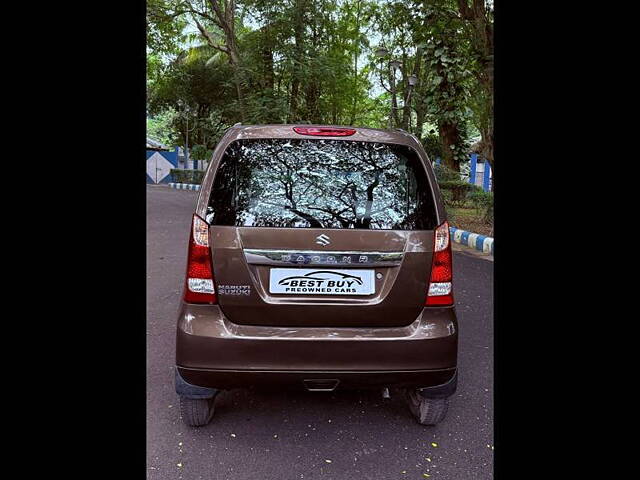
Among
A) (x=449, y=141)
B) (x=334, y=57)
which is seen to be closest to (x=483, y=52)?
(x=334, y=57)

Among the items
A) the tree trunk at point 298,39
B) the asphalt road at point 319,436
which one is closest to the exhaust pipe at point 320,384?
the asphalt road at point 319,436

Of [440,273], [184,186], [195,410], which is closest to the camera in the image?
[440,273]

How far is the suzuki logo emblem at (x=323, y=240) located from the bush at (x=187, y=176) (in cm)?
2536

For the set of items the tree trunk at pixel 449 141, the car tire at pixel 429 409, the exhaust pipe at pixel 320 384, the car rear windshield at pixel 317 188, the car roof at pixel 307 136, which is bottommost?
the car tire at pixel 429 409

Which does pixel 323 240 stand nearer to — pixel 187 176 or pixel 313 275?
pixel 313 275

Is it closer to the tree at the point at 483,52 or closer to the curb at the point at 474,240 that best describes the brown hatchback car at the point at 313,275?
the curb at the point at 474,240

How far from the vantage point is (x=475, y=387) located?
11.2 feet

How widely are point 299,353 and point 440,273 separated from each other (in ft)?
2.53

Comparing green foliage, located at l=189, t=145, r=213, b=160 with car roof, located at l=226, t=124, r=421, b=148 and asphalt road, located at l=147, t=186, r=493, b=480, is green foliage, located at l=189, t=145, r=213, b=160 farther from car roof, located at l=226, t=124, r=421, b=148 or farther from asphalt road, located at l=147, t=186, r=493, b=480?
car roof, located at l=226, t=124, r=421, b=148

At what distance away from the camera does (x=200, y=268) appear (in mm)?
2418

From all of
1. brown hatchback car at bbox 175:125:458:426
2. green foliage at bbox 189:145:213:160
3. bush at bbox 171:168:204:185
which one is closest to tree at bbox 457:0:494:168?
brown hatchback car at bbox 175:125:458:426

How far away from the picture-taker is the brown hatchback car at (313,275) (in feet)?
7.79
